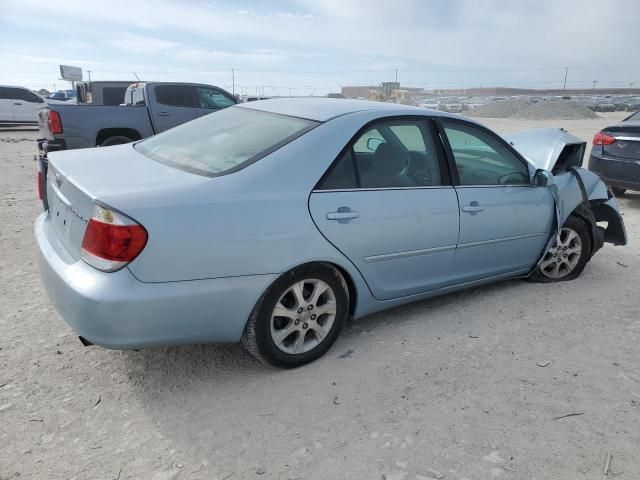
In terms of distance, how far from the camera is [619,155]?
7.46m

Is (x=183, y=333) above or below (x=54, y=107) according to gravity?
below

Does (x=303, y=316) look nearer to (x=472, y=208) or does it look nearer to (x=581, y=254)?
(x=472, y=208)

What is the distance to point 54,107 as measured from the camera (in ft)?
25.6

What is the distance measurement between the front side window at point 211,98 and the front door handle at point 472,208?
25.3 ft

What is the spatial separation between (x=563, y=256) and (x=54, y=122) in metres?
7.27

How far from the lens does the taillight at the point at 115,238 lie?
235 cm

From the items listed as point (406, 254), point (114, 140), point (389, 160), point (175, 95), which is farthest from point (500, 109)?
point (406, 254)

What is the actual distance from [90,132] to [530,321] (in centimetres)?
714

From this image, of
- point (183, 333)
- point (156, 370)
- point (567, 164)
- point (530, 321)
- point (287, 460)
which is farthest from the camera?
point (567, 164)

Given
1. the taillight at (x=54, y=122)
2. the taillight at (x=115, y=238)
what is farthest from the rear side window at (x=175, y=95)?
the taillight at (x=115, y=238)

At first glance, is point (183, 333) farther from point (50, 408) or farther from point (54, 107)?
point (54, 107)

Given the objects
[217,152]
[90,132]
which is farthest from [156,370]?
[90,132]

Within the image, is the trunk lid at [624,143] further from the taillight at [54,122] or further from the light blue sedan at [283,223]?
the taillight at [54,122]

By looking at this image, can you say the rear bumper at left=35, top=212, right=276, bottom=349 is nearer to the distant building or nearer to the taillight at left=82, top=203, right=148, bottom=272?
the taillight at left=82, top=203, right=148, bottom=272
